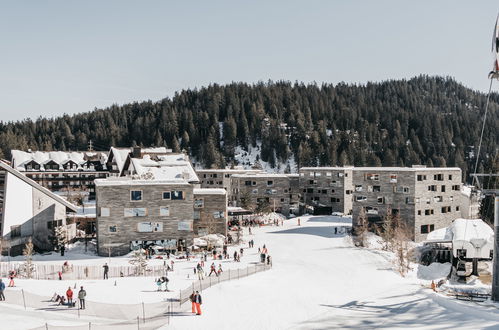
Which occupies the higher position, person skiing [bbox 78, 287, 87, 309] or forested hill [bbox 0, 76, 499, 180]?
forested hill [bbox 0, 76, 499, 180]

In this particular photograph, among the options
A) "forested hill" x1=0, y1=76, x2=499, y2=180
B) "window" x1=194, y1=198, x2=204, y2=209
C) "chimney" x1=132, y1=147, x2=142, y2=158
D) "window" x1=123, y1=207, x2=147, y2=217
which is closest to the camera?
"window" x1=123, y1=207, x2=147, y2=217

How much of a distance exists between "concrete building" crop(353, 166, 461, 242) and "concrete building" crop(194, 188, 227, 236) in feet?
65.8

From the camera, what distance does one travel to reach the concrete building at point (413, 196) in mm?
58344

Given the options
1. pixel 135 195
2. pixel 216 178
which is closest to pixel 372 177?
pixel 135 195

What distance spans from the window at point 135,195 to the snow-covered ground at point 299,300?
6784 mm

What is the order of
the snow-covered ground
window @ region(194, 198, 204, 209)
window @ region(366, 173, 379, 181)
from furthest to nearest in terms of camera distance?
1. window @ region(366, 173, 379, 181)
2. window @ region(194, 198, 204, 209)
3. the snow-covered ground

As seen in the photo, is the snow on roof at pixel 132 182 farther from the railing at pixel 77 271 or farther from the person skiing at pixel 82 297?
the person skiing at pixel 82 297

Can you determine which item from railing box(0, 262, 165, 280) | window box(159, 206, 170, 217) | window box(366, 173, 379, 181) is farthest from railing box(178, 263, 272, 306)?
window box(366, 173, 379, 181)

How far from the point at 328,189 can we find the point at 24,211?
177 feet

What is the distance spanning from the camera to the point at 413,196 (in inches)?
2288

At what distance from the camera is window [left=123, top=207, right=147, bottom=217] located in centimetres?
4553

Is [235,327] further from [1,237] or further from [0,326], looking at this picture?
[1,237]

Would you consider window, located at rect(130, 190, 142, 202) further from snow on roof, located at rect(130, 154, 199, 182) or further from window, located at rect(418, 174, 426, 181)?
window, located at rect(418, 174, 426, 181)

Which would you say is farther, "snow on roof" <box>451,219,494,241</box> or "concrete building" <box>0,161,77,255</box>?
"snow on roof" <box>451,219,494,241</box>
